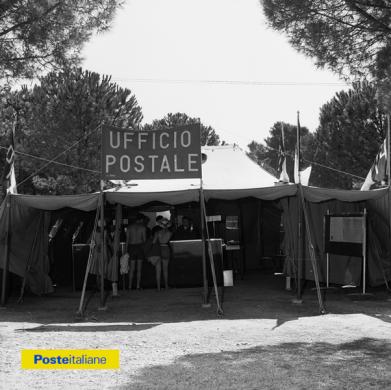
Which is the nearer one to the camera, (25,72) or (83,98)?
(25,72)

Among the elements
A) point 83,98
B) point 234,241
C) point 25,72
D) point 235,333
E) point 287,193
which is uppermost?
point 83,98

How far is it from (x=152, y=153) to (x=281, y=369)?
5419mm

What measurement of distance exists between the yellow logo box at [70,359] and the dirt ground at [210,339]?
0.49 feet

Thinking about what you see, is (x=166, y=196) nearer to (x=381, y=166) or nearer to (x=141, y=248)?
(x=141, y=248)

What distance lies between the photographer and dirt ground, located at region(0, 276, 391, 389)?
5680 millimetres

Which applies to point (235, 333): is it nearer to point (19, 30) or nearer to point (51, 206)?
point (51, 206)

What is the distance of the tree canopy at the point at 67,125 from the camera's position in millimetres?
27078

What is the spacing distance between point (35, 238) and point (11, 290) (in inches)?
54.1

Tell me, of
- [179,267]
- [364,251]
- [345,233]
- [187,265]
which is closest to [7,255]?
[179,267]

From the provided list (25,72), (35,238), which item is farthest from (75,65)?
(35,238)

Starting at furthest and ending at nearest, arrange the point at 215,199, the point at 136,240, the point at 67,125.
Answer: the point at 67,125, the point at 136,240, the point at 215,199

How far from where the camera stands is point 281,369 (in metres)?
6.07

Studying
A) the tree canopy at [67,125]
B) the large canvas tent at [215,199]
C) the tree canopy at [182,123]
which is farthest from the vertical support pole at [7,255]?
the tree canopy at [182,123]

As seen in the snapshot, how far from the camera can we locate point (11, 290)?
1292 cm
